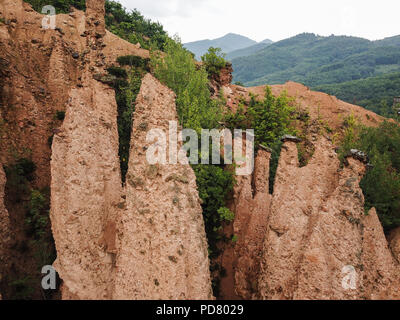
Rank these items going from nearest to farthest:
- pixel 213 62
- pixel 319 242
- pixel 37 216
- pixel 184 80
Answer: pixel 319 242
pixel 37 216
pixel 184 80
pixel 213 62

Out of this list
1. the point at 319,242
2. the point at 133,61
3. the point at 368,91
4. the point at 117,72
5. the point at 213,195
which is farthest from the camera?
the point at 368,91

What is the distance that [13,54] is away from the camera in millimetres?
13664

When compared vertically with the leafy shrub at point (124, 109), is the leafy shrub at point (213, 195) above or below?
below

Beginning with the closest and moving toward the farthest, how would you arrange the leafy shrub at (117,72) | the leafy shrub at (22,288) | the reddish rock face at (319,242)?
the reddish rock face at (319,242)
the leafy shrub at (22,288)
the leafy shrub at (117,72)

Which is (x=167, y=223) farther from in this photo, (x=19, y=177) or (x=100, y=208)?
(x=19, y=177)

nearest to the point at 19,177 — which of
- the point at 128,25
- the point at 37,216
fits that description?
the point at 37,216

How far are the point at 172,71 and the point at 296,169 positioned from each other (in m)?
10.7

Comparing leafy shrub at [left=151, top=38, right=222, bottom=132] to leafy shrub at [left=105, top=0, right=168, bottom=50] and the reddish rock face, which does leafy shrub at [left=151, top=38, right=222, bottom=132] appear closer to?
the reddish rock face

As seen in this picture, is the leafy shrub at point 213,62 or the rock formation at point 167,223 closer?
the rock formation at point 167,223

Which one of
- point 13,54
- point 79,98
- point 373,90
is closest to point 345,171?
point 79,98

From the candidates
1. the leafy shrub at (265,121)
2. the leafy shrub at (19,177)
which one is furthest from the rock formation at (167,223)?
the leafy shrub at (265,121)

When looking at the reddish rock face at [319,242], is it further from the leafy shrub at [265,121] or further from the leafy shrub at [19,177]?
the leafy shrub at [265,121]

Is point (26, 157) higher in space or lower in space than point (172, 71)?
lower
